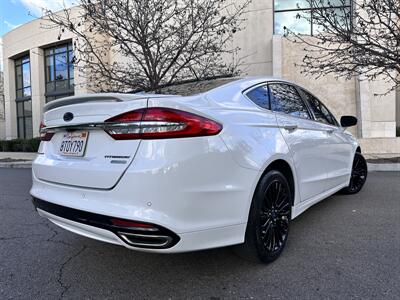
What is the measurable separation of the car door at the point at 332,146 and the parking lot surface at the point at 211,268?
61 cm

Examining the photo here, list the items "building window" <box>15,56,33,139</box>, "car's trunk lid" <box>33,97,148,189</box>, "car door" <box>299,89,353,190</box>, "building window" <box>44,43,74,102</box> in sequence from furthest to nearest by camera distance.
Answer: "building window" <box>15,56,33,139</box>
"building window" <box>44,43,74,102</box>
"car door" <box>299,89,353,190</box>
"car's trunk lid" <box>33,97,148,189</box>

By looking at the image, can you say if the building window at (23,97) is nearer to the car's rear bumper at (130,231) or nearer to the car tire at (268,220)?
the car's rear bumper at (130,231)

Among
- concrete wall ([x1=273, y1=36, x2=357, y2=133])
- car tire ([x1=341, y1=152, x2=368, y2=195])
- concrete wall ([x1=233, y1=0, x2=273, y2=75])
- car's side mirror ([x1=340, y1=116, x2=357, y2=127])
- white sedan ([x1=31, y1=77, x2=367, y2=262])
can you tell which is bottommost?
car tire ([x1=341, y1=152, x2=368, y2=195])

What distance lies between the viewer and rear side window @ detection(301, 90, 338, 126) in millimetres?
4309

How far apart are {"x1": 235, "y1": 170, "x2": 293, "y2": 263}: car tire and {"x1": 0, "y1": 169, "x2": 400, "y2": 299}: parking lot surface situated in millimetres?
152


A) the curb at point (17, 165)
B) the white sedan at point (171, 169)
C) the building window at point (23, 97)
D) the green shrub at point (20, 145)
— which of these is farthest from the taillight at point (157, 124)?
the building window at point (23, 97)

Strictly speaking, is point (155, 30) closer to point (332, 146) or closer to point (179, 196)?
point (332, 146)

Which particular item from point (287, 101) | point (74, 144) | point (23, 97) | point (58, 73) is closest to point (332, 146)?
point (287, 101)

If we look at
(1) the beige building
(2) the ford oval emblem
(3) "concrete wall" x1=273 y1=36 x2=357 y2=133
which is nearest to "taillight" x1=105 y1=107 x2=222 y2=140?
(2) the ford oval emblem

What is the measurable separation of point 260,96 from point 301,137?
2.12 feet

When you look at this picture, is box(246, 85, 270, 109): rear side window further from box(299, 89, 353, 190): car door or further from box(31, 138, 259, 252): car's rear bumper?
box(299, 89, 353, 190): car door

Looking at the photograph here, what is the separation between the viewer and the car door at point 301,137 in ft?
11.1

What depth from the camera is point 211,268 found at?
304cm

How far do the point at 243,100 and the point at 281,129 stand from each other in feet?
1.65
